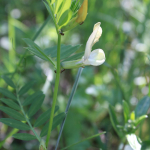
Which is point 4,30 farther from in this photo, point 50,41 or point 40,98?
point 40,98

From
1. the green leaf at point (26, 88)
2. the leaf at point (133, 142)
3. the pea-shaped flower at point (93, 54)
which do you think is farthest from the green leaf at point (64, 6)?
the leaf at point (133, 142)

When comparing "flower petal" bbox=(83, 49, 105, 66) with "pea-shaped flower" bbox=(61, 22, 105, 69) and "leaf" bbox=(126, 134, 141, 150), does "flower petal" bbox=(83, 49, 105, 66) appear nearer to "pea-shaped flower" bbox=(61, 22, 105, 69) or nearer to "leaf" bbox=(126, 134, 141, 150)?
"pea-shaped flower" bbox=(61, 22, 105, 69)

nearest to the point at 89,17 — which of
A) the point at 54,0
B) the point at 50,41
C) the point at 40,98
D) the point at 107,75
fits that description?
the point at 50,41

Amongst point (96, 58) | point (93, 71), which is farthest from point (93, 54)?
point (93, 71)

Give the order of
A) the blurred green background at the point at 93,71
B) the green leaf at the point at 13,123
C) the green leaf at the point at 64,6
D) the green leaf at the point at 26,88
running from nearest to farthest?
the green leaf at the point at 64,6
the green leaf at the point at 13,123
the green leaf at the point at 26,88
the blurred green background at the point at 93,71

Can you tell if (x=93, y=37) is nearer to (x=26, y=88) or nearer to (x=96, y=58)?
(x=96, y=58)

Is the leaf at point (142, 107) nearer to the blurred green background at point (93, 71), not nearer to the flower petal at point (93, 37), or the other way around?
the blurred green background at point (93, 71)
